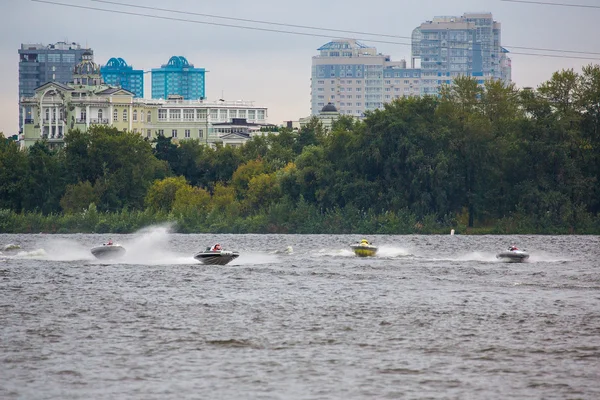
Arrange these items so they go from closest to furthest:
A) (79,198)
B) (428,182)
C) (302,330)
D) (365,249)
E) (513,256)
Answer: (302,330) < (513,256) < (365,249) < (428,182) < (79,198)

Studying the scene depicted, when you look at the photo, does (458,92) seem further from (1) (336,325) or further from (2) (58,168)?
(1) (336,325)

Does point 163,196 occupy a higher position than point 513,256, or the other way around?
point 163,196

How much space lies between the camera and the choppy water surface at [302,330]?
107ft

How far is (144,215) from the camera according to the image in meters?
142

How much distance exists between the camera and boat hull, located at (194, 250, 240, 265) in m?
70.3

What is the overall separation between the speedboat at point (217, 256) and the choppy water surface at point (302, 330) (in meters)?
1.05

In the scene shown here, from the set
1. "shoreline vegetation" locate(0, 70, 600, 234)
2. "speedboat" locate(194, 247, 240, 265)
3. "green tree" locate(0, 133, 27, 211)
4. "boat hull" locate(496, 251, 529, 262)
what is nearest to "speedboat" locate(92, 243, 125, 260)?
"speedboat" locate(194, 247, 240, 265)

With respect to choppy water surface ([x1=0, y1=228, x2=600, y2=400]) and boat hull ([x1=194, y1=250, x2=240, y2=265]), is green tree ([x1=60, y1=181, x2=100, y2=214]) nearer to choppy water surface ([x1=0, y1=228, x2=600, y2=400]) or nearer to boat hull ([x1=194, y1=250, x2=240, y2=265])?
choppy water surface ([x1=0, y1=228, x2=600, y2=400])

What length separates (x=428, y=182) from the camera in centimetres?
12556

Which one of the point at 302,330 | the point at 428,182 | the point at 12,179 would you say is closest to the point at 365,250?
the point at 302,330

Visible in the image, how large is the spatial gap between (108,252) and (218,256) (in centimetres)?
979

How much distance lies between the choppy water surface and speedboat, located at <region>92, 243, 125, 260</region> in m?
1.31

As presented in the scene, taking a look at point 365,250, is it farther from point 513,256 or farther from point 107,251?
point 107,251

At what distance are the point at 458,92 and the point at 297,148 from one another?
133 feet
